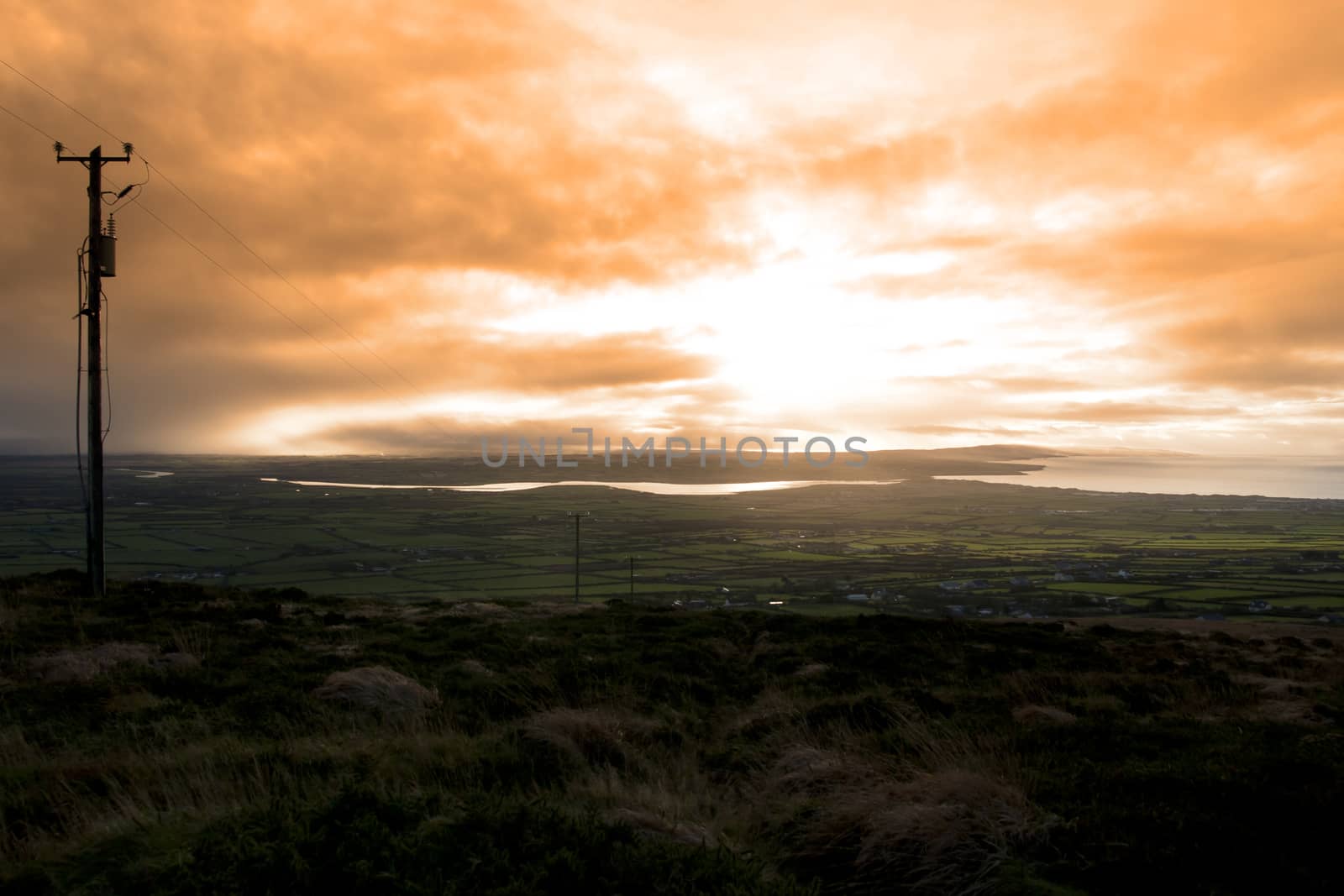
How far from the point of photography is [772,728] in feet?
32.7

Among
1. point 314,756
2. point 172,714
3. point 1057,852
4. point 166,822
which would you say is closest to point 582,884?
point 166,822

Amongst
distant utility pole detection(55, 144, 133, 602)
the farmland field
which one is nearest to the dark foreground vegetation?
distant utility pole detection(55, 144, 133, 602)

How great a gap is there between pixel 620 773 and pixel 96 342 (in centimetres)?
2064

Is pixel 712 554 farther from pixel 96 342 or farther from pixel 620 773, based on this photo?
pixel 620 773

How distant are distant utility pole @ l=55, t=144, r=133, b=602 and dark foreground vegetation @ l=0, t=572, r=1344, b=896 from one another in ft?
10.4

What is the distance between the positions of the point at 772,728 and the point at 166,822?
289 inches

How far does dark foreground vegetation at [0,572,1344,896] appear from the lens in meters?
4.54

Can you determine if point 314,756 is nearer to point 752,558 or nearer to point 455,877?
point 455,877

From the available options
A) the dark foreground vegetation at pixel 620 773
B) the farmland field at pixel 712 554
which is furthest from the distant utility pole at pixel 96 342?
the farmland field at pixel 712 554

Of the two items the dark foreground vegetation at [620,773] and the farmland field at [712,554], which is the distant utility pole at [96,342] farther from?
the farmland field at [712,554]

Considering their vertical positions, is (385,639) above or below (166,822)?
below

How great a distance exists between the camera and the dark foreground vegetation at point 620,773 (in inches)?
179

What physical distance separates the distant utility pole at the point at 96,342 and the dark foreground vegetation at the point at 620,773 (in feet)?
10.4

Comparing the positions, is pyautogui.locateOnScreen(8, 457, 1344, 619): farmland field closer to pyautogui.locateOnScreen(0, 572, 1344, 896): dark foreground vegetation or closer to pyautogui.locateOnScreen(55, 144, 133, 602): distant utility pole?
pyautogui.locateOnScreen(55, 144, 133, 602): distant utility pole
